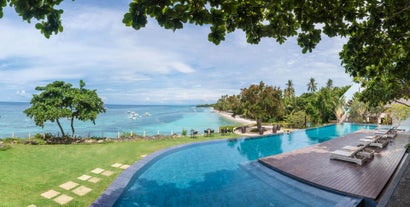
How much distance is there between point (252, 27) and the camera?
338cm

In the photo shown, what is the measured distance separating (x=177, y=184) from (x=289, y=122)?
81.4ft

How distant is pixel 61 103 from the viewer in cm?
1745

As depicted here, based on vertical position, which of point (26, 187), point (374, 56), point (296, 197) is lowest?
point (296, 197)

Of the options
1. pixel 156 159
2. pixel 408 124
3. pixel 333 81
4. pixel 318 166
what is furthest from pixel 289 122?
pixel 333 81

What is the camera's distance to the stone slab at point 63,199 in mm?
6404

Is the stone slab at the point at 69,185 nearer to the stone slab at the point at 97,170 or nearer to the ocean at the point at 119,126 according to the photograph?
the stone slab at the point at 97,170

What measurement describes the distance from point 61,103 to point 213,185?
14896 millimetres

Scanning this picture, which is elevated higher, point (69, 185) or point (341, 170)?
point (69, 185)

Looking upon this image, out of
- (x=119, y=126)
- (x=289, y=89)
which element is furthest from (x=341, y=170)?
(x=289, y=89)

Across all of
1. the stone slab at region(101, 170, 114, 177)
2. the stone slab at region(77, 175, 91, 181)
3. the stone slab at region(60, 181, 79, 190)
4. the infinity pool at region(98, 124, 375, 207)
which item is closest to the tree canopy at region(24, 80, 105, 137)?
the infinity pool at region(98, 124, 375, 207)

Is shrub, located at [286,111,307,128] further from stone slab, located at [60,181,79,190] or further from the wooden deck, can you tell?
stone slab, located at [60,181,79,190]

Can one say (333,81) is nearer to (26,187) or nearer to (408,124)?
(408,124)

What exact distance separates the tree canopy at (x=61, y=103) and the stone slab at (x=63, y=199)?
11922 mm

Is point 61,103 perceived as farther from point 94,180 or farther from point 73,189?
point 73,189
